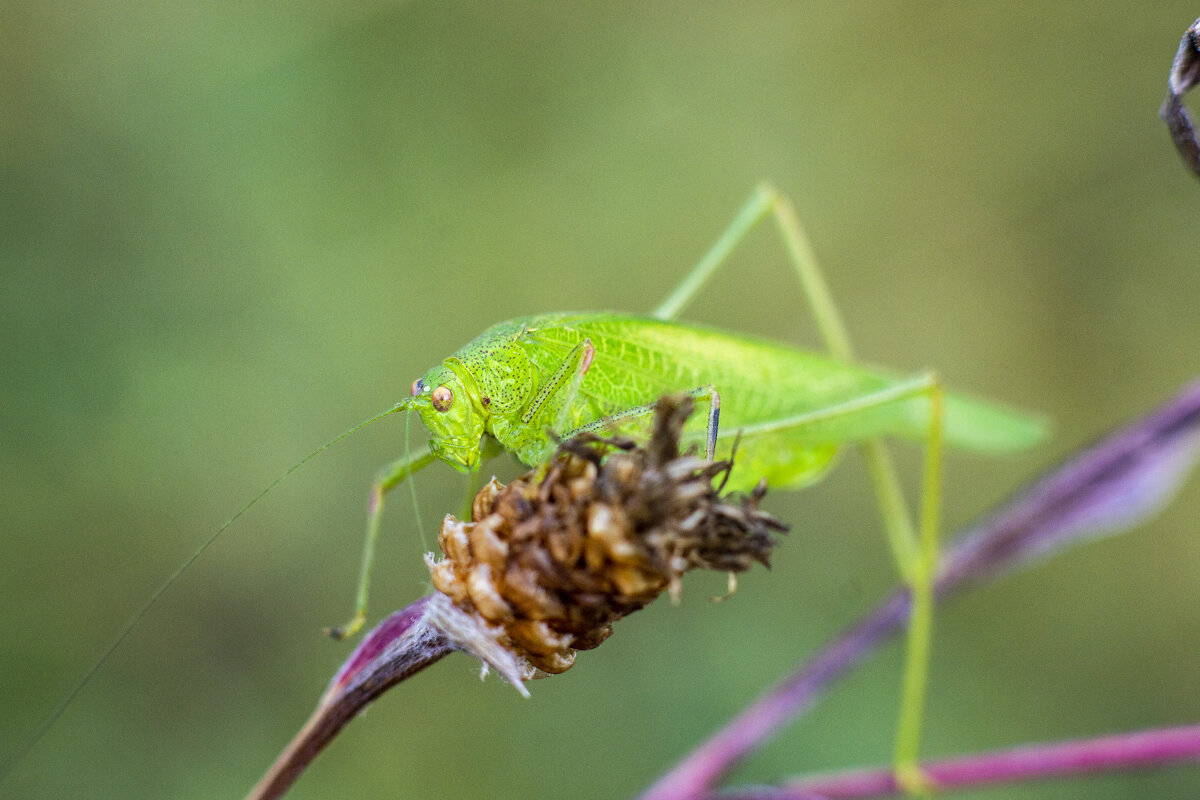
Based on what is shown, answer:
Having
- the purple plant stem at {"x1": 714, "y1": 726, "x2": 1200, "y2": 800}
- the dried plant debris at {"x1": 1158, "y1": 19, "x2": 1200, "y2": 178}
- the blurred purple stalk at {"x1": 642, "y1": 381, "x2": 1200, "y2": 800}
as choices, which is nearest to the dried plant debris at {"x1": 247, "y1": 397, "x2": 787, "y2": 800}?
the purple plant stem at {"x1": 714, "y1": 726, "x2": 1200, "y2": 800}

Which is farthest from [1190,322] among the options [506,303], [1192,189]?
[506,303]

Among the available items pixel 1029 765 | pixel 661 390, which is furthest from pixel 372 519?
pixel 1029 765

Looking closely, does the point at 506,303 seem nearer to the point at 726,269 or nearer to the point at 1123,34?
the point at 726,269

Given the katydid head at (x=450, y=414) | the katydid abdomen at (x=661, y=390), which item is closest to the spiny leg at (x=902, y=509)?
the katydid abdomen at (x=661, y=390)

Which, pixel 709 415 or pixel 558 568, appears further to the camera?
pixel 709 415

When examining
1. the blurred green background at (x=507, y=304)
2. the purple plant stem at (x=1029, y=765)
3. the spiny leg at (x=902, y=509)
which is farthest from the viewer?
the blurred green background at (x=507, y=304)

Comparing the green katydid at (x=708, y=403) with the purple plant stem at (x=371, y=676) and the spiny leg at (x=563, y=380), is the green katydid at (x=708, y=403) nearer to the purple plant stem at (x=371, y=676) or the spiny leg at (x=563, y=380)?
the spiny leg at (x=563, y=380)

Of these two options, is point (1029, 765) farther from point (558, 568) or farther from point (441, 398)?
point (441, 398)

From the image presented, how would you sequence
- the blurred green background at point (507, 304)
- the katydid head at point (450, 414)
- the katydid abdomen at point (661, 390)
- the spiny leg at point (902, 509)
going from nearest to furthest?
the katydid head at point (450, 414) → the katydid abdomen at point (661, 390) → the spiny leg at point (902, 509) → the blurred green background at point (507, 304)
